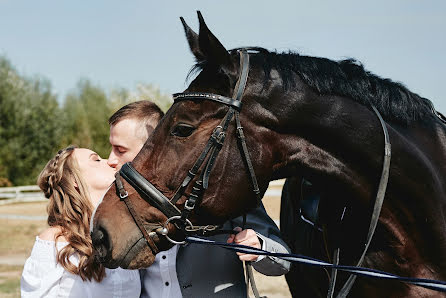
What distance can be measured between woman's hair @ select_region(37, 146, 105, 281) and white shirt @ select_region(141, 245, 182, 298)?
1.05 ft

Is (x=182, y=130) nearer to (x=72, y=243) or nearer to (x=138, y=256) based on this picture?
(x=138, y=256)

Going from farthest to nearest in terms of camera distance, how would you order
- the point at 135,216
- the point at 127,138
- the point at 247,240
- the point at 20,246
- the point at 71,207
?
the point at 20,246, the point at 127,138, the point at 71,207, the point at 247,240, the point at 135,216

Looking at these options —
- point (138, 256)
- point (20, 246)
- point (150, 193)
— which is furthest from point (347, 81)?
point (20, 246)

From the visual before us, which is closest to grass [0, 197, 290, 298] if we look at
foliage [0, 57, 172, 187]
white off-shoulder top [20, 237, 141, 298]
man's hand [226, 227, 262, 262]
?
white off-shoulder top [20, 237, 141, 298]

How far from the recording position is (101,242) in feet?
8.29

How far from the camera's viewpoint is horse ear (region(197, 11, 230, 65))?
8.42 feet

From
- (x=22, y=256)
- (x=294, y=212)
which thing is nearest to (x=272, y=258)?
(x=294, y=212)

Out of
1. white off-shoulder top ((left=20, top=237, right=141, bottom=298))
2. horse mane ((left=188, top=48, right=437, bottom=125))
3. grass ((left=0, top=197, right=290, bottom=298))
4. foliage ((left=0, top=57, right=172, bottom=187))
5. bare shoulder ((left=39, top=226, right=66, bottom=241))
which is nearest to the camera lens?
horse mane ((left=188, top=48, right=437, bottom=125))

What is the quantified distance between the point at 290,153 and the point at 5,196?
88.2 feet

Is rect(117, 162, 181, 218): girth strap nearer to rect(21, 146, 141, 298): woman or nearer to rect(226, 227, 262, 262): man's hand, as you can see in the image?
rect(226, 227, 262, 262): man's hand

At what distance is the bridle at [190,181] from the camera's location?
99.3 inches

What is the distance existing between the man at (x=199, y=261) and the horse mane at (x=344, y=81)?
730 millimetres

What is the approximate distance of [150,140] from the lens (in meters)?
2.64

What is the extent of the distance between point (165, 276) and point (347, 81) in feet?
5.10
